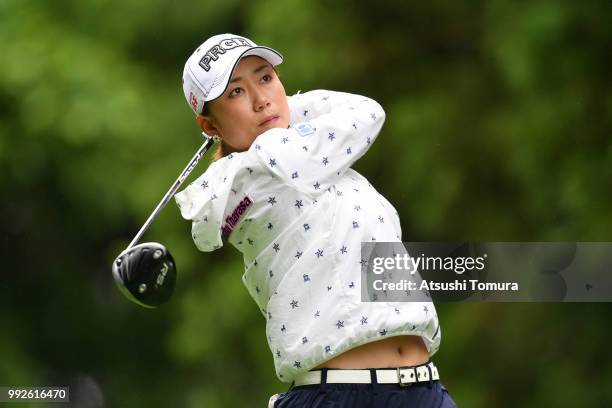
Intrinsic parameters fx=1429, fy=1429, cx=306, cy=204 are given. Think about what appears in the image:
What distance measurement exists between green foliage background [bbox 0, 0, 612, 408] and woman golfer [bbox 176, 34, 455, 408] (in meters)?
3.30

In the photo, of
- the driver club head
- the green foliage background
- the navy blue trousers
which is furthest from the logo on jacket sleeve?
the green foliage background

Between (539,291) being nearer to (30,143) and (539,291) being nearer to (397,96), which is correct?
(397,96)

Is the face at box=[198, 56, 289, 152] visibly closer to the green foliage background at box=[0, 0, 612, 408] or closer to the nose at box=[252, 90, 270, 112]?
the nose at box=[252, 90, 270, 112]

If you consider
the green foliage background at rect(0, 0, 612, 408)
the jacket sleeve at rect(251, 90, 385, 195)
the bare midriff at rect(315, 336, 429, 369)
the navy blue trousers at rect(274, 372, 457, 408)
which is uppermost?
the green foliage background at rect(0, 0, 612, 408)

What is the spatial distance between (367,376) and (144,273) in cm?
50

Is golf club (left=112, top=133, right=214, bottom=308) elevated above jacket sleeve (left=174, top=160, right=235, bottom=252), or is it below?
below

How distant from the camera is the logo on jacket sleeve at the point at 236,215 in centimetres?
296

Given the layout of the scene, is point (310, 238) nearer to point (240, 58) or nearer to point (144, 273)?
point (144, 273)

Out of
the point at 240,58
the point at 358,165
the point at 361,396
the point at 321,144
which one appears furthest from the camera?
the point at 358,165

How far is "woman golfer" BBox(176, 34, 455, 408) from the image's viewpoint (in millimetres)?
2869

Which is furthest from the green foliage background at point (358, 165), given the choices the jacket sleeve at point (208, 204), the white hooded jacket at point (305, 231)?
the jacket sleeve at point (208, 204)

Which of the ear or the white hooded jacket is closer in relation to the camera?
the white hooded jacket

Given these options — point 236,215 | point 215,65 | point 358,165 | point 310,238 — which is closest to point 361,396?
point 310,238

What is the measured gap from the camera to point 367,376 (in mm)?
2883
